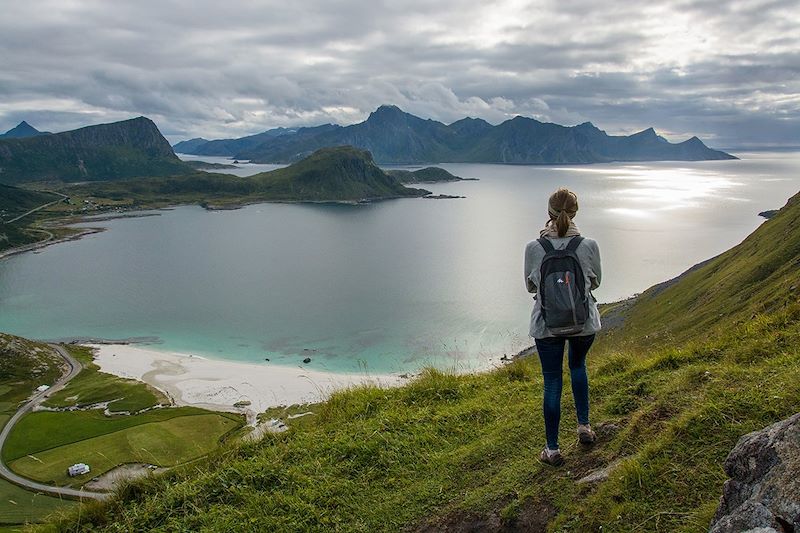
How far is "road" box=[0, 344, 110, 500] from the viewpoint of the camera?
35.2m

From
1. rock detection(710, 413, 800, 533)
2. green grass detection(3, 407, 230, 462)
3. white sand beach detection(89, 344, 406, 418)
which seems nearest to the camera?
rock detection(710, 413, 800, 533)

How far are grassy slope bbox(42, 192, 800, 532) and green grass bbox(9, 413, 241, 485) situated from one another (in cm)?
3777

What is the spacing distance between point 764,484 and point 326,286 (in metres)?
101

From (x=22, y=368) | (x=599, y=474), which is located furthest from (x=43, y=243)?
(x=599, y=474)

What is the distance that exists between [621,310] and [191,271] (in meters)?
97.1

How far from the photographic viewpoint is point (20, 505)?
3656 cm

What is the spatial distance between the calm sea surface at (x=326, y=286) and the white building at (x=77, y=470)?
28.1m

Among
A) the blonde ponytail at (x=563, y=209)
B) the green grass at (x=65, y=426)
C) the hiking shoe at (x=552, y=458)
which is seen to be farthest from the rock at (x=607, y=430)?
the green grass at (x=65, y=426)

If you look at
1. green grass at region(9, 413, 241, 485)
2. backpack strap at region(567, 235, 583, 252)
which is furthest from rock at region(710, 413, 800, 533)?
green grass at region(9, 413, 241, 485)

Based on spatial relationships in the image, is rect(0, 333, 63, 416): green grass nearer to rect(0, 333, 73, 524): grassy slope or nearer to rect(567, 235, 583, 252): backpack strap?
rect(0, 333, 73, 524): grassy slope

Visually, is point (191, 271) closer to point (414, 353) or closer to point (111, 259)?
point (111, 259)

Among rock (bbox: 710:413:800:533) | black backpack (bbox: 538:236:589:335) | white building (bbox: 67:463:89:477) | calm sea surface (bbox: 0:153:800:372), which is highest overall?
black backpack (bbox: 538:236:589:335)

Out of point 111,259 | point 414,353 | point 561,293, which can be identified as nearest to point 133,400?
point 414,353

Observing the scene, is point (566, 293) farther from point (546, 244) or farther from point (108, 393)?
point (108, 393)
